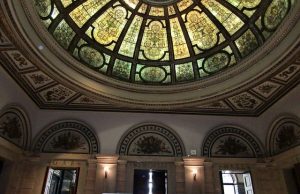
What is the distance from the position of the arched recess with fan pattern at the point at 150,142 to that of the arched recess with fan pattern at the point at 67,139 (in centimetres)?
132

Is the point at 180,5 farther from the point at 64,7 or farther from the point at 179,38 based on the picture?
the point at 64,7

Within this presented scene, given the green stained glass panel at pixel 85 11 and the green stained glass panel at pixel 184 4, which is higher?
the green stained glass panel at pixel 184 4

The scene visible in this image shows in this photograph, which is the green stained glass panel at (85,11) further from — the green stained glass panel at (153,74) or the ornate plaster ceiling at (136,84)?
the green stained glass panel at (153,74)

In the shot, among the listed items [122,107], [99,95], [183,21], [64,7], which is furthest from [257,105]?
[64,7]

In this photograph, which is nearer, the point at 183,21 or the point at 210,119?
the point at 183,21

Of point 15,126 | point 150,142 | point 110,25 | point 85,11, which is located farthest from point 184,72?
point 15,126

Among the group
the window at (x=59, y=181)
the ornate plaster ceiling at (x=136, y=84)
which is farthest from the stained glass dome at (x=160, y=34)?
the window at (x=59, y=181)

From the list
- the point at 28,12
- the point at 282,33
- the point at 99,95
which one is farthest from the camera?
the point at 99,95

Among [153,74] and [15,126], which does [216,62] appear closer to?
[153,74]

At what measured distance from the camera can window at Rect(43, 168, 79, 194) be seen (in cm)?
1097

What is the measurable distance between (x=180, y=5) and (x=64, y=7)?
461 cm

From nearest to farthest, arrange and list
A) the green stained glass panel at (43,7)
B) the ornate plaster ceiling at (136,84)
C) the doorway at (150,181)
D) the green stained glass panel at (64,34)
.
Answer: the ornate plaster ceiling at (136,84) < the green stained glass panel at (43,7) < the green stained glass panel at (64,34) < the doorway at (150,181)

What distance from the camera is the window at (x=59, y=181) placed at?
10969mm

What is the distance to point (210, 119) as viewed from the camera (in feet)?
39.8
